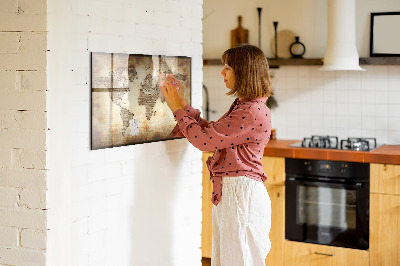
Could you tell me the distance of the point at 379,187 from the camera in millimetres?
4082

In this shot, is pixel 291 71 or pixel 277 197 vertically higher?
pixel 291 71

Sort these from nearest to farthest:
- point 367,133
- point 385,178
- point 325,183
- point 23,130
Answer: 1. point 23,130
2. point 385,178
3. point 325,183
4. point 367,133

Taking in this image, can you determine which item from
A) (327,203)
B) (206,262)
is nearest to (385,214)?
(327,203)

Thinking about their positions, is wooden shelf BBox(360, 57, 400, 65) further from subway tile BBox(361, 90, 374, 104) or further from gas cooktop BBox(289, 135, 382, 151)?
gas cooktop BBox(289, 135, 382, 151)

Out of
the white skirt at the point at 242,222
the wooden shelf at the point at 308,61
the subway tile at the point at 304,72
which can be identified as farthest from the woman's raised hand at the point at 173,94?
the subway tile at the point at 304,72

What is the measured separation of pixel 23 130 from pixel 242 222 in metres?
1.10

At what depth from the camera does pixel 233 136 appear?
2768mm

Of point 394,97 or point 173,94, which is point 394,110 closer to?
point 394,97

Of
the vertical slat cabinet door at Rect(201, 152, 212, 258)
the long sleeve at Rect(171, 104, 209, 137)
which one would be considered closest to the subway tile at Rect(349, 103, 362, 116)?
the vertical slat cabinet door at Rect(201, 152, 212, 258)

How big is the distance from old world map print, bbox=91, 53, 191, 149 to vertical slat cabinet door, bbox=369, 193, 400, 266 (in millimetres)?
1725

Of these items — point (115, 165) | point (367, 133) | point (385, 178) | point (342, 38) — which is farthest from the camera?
point (367, 133)

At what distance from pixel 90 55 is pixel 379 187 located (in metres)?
2.40

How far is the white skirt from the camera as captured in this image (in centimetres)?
285

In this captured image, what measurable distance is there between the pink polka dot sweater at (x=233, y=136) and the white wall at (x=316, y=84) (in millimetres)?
2110
